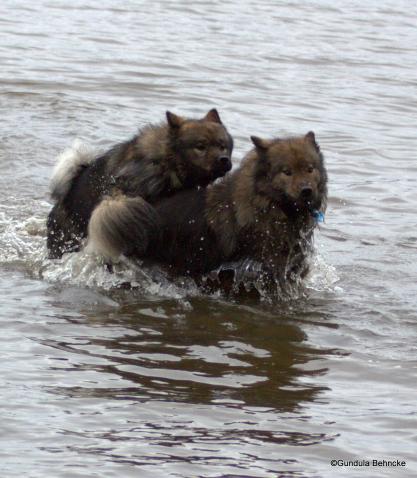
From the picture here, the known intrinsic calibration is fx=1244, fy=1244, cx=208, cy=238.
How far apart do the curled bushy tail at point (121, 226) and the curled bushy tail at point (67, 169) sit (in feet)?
2.08

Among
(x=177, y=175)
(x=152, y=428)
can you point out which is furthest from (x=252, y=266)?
(x=152, y=428)

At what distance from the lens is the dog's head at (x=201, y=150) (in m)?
8.20

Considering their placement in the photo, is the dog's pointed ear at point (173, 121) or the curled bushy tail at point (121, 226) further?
the dog's pointed ear at point (173, 121)

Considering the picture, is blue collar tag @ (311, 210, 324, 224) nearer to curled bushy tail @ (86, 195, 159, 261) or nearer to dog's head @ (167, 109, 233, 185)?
dog's head @ (167, 109, 233, 185)

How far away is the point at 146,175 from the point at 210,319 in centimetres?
109

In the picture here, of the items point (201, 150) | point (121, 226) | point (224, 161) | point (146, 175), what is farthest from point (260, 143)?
point (121, 226)

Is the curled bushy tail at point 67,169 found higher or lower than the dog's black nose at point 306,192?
lower

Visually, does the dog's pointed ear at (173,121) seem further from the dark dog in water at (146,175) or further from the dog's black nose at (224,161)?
the dog's black nose at (224,161)

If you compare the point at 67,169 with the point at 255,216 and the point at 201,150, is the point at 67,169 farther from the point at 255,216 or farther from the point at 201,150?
the point at 255,216

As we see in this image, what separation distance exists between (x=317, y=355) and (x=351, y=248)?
2627 mm

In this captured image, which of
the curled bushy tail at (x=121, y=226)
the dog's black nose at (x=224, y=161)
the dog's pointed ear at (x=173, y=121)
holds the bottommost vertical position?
the curled bushy tail at (x=121, y=226)

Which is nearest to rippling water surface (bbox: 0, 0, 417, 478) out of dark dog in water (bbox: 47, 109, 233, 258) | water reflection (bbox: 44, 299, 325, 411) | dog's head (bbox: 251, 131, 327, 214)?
water reflection (bbox: 44, 299, 325, 411)

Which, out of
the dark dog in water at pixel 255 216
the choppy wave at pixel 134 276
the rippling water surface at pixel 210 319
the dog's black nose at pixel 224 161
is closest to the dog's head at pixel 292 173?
the dark dog in water at pixel 255 216

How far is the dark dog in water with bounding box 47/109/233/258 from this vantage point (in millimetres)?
8203
